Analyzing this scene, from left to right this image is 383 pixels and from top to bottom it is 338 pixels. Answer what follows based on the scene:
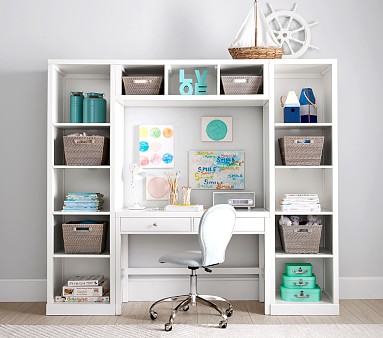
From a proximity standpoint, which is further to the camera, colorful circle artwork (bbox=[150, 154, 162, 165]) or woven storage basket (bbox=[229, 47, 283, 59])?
colorful circle artwork (bbox=[150, 154, 162, 165])

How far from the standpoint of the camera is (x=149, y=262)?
4.74 metres

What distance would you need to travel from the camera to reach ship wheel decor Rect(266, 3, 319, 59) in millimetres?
4715

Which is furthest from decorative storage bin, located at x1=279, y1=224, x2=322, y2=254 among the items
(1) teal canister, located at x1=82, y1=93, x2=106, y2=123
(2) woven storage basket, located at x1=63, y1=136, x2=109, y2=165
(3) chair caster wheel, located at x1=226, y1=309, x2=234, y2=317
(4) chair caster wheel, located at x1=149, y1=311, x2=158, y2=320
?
(1) teal canister, located at x1=82, y1=93, x2=106, y2=123

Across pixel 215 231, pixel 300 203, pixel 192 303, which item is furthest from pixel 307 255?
pixel 192 303

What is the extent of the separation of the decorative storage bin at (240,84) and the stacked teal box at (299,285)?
1502 mm

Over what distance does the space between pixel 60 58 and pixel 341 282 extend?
126 inches

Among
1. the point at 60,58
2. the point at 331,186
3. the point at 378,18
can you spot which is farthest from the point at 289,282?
the point at 60,58

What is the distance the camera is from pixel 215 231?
153 inches

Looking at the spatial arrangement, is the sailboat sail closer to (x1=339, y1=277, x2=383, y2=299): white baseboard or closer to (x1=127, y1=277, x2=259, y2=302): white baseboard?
(x1=127, y1=277, x2=259, y2=302): white baseboard

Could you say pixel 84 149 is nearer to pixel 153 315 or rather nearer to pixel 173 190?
→ pixel 173 190

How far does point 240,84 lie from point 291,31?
85 cm

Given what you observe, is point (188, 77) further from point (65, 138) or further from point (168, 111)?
point (65, 138)

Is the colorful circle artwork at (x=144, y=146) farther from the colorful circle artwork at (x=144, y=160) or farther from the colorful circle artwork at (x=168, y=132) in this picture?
the colorful circle artwork at (x=168, y=132)

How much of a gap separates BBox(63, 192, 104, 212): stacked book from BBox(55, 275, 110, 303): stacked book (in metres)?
0.60
